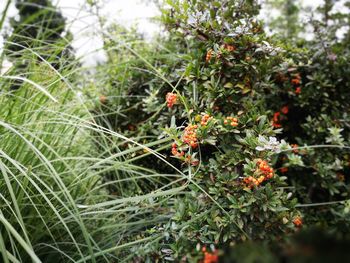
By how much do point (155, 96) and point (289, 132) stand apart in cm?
79

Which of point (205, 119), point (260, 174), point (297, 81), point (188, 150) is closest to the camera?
point (260, 174)

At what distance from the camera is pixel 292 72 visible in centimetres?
192

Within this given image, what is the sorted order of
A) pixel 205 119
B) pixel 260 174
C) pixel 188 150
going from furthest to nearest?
pixel 188 150 < pixel 205 119 < pixel 260 174

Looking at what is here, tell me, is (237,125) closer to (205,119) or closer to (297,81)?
(205,119)

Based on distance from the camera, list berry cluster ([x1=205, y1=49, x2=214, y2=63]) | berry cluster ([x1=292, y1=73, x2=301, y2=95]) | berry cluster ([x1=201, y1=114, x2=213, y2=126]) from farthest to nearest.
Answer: berry cluster ([x1=292, y1=73, x2=301, y2=95]) → berry cluster ([x1=205, y1=49, x2=214, y2=63]) → berry cluster ([x1=201, y1=114, x2=213, y2=126])

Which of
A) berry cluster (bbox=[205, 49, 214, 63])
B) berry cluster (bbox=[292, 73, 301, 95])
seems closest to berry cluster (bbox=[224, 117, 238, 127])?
berry cluster (bbox=[205, 49, 214, 63])

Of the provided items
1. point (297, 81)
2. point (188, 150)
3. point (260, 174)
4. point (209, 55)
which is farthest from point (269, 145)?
point (297, 81)

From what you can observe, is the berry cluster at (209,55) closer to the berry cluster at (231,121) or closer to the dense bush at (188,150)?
the dense bush at (188,150)

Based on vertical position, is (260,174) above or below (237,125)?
below

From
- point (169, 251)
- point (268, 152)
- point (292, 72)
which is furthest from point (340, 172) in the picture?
point (169, 251)

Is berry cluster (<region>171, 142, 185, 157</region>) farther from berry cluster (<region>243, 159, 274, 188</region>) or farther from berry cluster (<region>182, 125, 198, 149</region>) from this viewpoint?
berry cluster (<region>243, 159, 274, 188</region>)

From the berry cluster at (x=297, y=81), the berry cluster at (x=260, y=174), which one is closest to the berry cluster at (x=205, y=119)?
the berry cluster at (x=260, y=174)

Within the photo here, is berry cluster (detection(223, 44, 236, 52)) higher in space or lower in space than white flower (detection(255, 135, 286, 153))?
higher

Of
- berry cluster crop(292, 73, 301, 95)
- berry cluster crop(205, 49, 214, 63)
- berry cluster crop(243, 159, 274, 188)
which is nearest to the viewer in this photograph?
berry cluster crop(243, 159, 274, 188)
